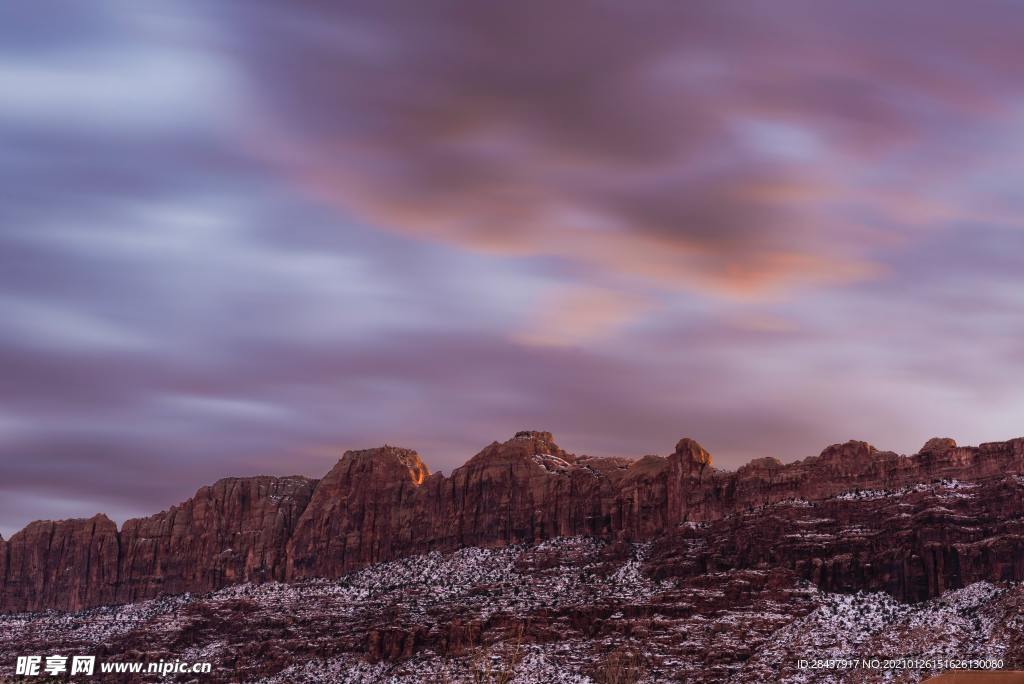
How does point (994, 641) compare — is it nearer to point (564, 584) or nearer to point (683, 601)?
point (683, 601)

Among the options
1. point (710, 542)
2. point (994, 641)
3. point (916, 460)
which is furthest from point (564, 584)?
point (994, 641)

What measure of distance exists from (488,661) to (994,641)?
53.4m

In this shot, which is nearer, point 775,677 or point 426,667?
point 775,677

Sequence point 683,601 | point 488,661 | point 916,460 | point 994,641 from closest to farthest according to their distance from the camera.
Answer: point 994,641, point 488,661, point 683,601, point 916,460

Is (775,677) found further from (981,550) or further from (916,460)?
(916,460)

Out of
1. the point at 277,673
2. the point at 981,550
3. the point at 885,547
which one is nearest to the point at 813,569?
the point at 885,547

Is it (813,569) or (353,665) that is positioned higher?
(813,569)

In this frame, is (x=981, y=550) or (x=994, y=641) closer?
(x=994, y=641)

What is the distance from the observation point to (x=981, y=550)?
168 metres

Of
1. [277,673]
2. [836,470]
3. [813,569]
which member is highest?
→ [836,470]

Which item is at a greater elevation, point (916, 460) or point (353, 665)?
point (916, 460)

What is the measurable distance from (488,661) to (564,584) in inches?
1471

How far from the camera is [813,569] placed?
178750 mm

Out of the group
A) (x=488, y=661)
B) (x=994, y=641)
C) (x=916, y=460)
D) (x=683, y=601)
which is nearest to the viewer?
(x=994, y=641)
